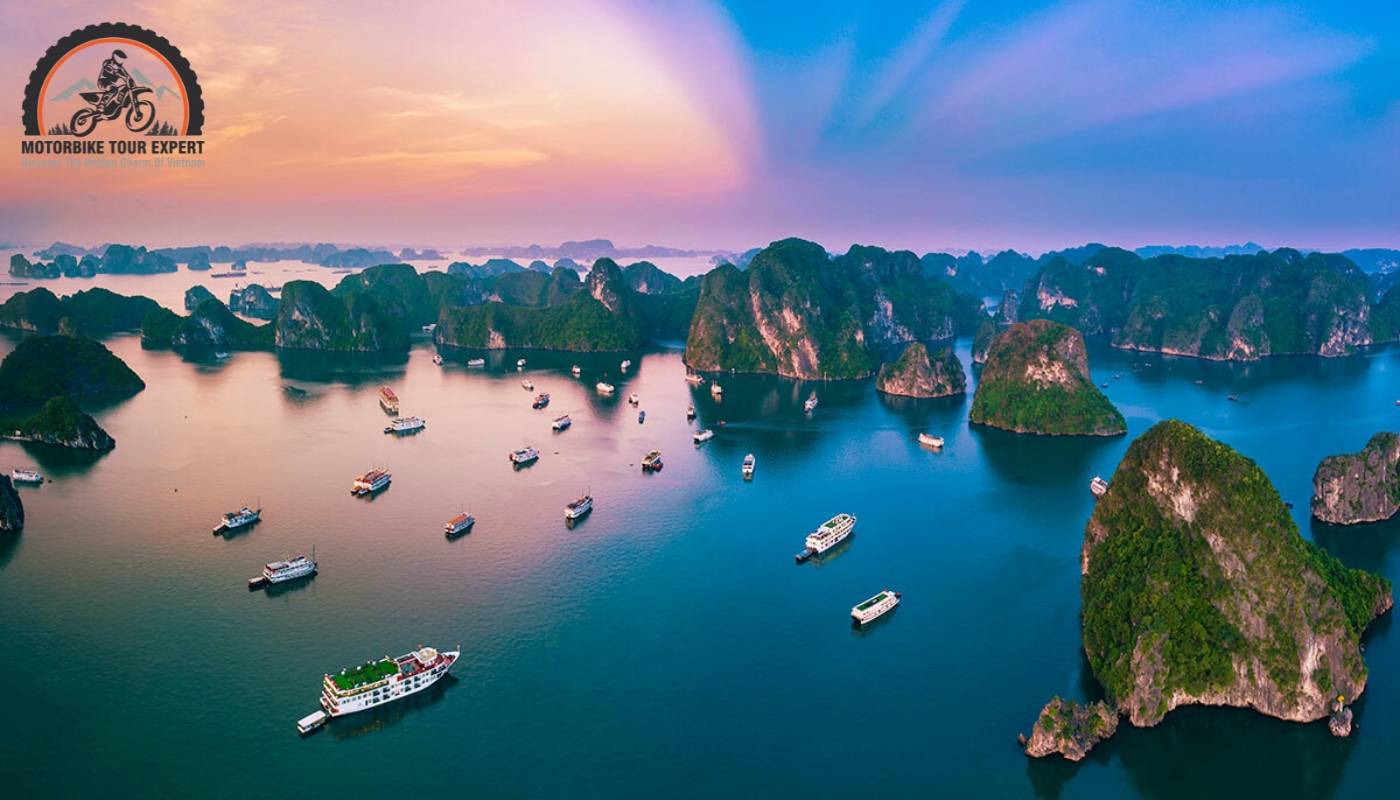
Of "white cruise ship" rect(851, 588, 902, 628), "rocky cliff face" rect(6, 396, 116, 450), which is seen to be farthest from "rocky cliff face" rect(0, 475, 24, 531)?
"white cruise ship" rect(851, 588, 902, 628)

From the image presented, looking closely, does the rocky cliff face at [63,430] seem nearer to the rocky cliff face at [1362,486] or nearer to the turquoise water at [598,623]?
the turquoise water at [598,623]

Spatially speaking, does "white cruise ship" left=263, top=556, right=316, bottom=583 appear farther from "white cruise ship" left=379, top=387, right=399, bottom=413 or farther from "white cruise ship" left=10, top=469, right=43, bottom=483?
"white cruise ship" left=379, top=387, right=399, bottom=413

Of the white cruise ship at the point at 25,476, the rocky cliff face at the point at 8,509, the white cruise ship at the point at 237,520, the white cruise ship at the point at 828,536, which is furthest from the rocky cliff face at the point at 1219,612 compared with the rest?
the white cruise ship at the point at 25,476

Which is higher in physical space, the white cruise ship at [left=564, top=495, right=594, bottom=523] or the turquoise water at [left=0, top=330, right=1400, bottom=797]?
the white cruise ship at [left=564, top=495, right=594, bottom=523]

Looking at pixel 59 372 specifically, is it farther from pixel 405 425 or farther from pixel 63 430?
pixel 405 425

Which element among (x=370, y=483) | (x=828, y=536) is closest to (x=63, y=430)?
(x=370, y=483)

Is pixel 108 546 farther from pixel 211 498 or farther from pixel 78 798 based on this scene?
pixel 78 798

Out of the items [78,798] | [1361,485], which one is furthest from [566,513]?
[1361,485]
